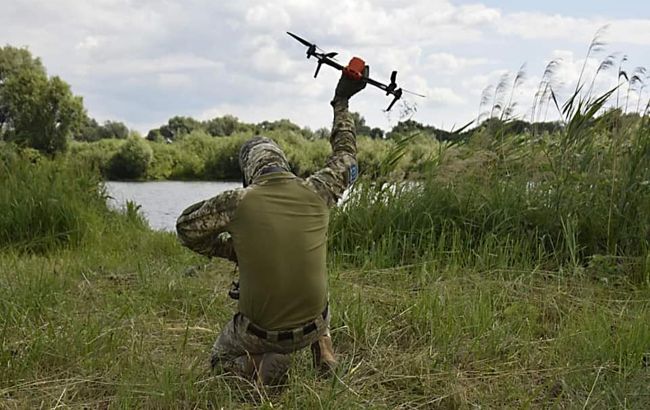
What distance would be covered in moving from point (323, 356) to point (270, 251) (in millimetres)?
685

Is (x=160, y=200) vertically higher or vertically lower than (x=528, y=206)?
lower

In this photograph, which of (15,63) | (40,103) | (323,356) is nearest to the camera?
(323,356)

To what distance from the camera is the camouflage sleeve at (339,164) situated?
9.70 feet

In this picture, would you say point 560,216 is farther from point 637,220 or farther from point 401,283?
point 401,283

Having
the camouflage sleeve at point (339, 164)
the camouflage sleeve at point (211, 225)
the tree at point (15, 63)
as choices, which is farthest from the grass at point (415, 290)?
the tree at point (15, 63)

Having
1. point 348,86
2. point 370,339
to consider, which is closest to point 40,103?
point 348,86

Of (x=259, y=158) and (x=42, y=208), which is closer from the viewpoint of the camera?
(x=259, y=158)

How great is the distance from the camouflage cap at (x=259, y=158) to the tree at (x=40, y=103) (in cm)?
1233

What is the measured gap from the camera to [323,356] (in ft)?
10.2

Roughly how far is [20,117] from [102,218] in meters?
9.99

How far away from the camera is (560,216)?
515cm

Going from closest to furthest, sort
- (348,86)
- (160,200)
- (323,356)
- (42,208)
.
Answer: (323,356), (348,86), (42,208), (160,200)

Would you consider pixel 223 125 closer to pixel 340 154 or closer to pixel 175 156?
pixel 175 156

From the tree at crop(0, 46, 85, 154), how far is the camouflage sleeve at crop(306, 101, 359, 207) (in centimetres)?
1230
